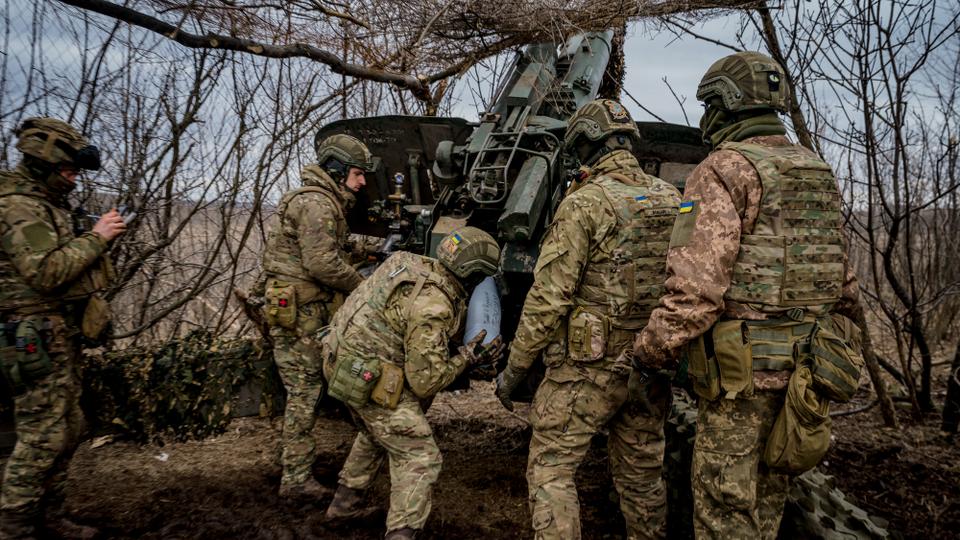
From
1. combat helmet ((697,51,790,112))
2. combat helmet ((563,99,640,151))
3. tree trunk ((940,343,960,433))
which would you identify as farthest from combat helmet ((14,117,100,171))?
tree trunk ((940,343,960,433))

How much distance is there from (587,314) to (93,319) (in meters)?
2.88

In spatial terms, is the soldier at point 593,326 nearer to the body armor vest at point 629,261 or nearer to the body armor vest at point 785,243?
the body armor vest at point 629,261

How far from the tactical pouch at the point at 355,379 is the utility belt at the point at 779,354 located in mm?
1616

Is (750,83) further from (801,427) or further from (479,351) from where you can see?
(479,351)

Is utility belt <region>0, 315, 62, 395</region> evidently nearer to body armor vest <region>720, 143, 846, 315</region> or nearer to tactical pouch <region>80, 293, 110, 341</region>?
tactical pouch <region>80, 293, 110, 341</region>

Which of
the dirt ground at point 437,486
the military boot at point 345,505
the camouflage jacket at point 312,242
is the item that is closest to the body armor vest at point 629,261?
the dirt ground at point 437,486

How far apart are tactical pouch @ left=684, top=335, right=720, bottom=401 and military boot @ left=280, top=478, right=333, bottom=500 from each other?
2619 millimetres

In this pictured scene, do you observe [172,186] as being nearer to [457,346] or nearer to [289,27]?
[289,27]

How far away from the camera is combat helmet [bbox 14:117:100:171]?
346 cm

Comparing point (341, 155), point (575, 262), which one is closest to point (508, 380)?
point (575, 262)

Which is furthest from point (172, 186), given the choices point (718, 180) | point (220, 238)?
point (718, 180)

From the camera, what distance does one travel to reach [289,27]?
402cm

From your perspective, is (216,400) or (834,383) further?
(216,400)

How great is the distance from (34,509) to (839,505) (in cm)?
423
